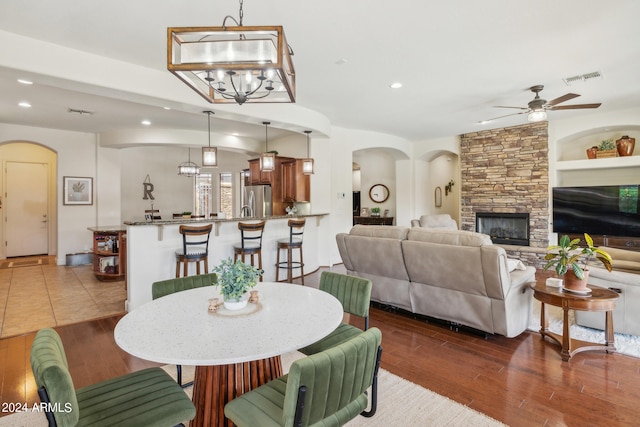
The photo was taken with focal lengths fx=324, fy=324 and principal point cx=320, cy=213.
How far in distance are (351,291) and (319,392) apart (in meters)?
Answer: 1.14

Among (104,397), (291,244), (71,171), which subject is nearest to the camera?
(104,397)

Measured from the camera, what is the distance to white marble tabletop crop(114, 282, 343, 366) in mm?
1314

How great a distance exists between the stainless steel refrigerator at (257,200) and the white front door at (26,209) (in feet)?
16.7

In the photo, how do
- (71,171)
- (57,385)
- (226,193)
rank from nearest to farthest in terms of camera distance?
(57,385) < (71,171) < (226,193)

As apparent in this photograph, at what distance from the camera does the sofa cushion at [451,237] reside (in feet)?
10.3

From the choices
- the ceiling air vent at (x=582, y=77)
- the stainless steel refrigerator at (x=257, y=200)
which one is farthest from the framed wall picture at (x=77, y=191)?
the ceiling air vent at (x=582, y=77)

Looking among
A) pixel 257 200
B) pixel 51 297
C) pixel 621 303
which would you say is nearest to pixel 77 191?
pixel 51 297

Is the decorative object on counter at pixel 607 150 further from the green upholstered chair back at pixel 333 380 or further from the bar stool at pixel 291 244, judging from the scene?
the green upholstered chair back at pixel 333 380

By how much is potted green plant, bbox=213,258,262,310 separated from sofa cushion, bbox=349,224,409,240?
90.1 inches

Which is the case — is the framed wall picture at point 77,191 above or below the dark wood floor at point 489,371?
above

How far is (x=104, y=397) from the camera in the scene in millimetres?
1462

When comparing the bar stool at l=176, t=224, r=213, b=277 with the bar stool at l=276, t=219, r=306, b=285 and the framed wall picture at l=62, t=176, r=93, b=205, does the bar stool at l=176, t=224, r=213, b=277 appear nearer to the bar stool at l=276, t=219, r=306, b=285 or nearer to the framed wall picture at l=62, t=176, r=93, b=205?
the bar stool at l=276, t=219, r=306, b=285

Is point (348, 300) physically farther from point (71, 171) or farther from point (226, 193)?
point (226, 193)

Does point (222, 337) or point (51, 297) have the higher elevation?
point (222, 337)
